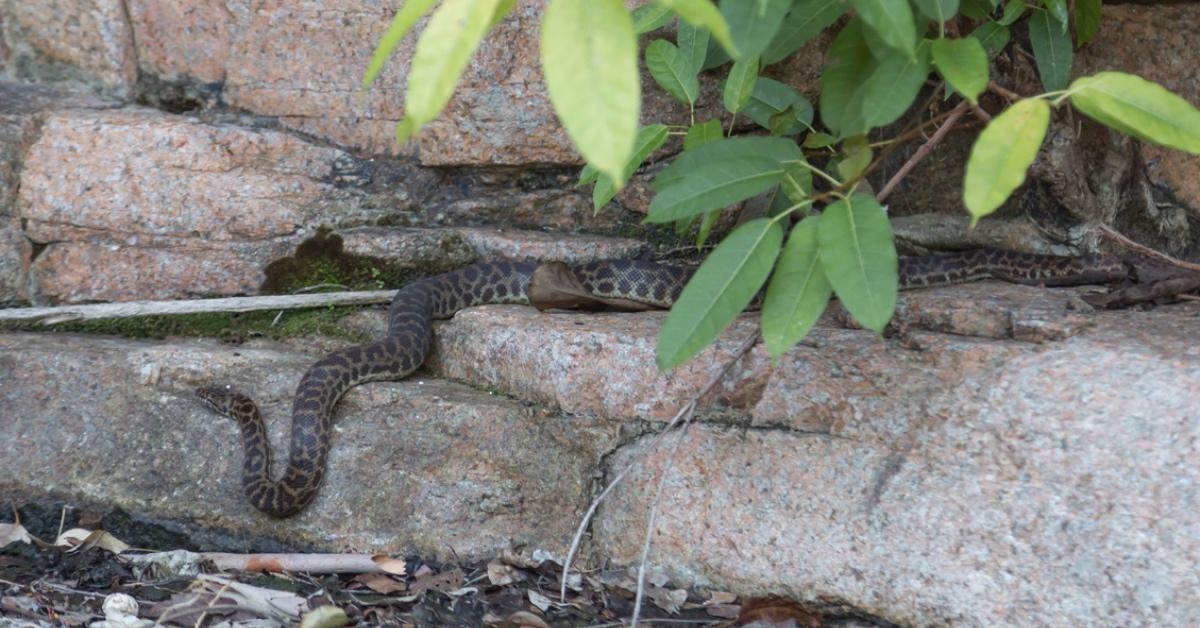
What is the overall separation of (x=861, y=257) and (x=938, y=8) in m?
0.69

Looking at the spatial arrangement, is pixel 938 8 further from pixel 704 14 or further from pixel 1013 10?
pixel 1013 10

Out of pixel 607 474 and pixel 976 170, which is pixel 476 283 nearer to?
pixel 607 474

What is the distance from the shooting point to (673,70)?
4887 mm

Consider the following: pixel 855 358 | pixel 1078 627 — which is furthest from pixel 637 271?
pixel 1078 627

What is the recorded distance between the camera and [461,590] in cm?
469

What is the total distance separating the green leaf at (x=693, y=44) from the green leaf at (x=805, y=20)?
5.13 feet

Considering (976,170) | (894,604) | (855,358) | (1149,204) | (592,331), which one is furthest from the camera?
(1149,204)

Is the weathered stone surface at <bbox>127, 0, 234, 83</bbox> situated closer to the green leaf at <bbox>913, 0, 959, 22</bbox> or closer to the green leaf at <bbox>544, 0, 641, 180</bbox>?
the green leaf at <bbox>913, 0, 959, 22</bbox>

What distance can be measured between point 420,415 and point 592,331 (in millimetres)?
950

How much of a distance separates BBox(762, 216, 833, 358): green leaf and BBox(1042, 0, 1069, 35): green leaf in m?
2.43

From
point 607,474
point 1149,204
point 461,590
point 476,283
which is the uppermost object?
point 1149,204

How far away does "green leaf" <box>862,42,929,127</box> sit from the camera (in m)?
2.78

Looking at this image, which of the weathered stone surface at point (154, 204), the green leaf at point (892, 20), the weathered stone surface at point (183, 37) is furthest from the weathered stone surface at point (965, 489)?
the weathered stone surface at point (183, 37)

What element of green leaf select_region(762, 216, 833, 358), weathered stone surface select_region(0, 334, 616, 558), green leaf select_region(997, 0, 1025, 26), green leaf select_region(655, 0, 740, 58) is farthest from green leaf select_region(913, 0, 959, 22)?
weathered stone surface select_region(0, 334, 616, 558)
